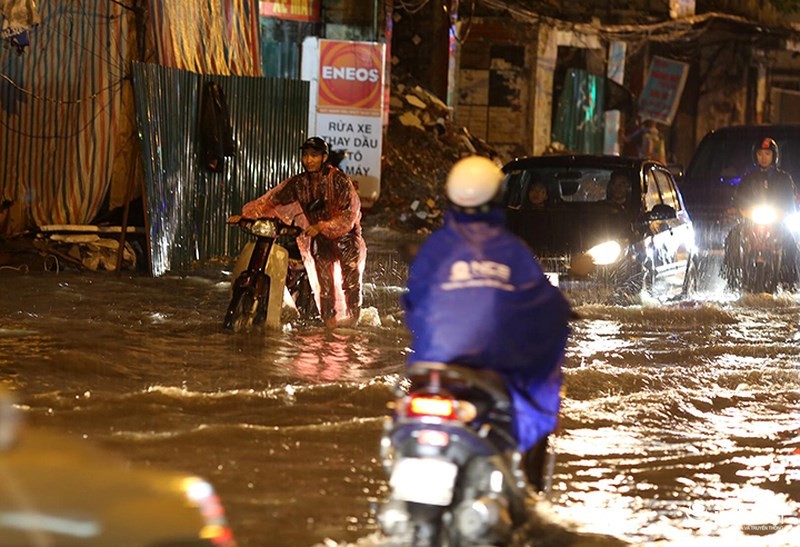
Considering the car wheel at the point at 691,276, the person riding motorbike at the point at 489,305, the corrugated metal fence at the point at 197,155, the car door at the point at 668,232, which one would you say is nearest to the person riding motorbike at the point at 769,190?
the car wheel at the point at 691,276

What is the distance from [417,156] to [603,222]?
11.3 m

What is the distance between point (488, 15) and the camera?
1049 inches

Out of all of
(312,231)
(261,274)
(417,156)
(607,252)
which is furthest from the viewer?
(417,156)

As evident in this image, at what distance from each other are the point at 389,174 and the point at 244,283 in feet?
41.9

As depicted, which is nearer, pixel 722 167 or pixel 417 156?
pixel 722 167

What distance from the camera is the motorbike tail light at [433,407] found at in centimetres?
446

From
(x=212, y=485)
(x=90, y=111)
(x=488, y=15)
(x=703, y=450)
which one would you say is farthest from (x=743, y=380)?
(x=488, y=15)

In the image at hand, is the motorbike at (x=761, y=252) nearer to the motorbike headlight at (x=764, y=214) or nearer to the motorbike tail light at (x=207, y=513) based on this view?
the motorbike headlight at (x=764, y=214)

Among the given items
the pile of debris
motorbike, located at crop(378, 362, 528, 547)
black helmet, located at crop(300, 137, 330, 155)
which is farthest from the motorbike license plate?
the pile of debris

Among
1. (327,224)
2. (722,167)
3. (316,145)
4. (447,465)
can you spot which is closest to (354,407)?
(327,224)

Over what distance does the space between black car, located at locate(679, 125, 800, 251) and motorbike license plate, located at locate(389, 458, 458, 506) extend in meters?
11.3

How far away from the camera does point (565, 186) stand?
13344 mm

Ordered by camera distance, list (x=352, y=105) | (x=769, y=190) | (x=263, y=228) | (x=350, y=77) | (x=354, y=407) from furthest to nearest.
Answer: (x=350, y=77)
(x=352, y=105)
(x=769, y=190)
(x=263, y=228)
(x=354, y=407)

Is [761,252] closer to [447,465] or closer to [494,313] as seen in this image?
[494,313]
